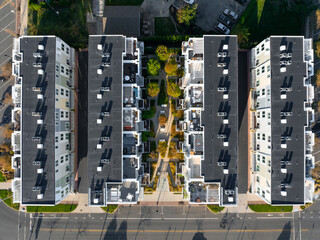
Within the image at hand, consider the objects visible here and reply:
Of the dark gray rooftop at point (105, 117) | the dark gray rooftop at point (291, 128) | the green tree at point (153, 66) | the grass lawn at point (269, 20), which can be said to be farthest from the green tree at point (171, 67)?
the grass lawn at point (269, 20)

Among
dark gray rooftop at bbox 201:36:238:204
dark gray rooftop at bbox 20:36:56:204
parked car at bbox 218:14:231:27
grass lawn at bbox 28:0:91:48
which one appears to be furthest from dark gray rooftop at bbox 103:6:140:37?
parked car at bbox 218:14:231:27

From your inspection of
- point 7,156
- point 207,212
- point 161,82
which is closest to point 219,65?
point 161,82

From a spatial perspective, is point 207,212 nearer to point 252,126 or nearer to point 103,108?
point 252,126

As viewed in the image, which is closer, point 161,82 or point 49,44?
point 49,44

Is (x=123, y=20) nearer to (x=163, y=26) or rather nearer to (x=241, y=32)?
(x=163, y=26)

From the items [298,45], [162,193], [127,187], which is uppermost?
[298,45]

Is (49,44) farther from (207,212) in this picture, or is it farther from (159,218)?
(207,212)

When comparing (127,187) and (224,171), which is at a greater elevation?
(224,171)
